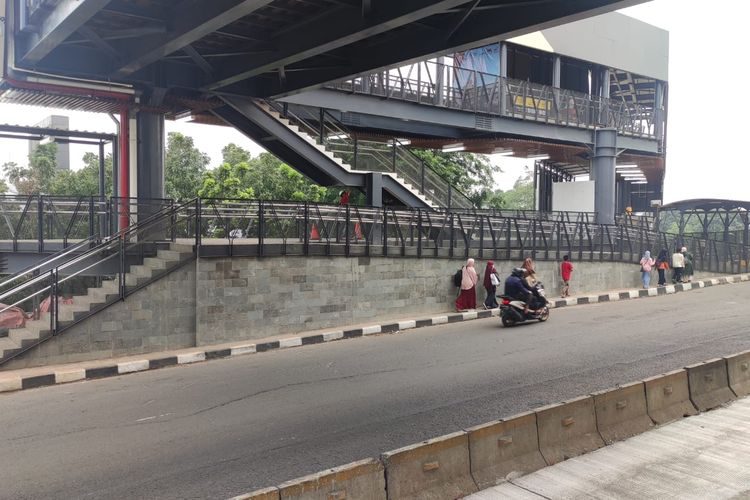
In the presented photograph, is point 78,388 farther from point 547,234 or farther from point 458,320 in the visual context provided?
point 547,234

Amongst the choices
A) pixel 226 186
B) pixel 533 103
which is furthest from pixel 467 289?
pixel 226 186

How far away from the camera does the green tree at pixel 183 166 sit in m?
35.4

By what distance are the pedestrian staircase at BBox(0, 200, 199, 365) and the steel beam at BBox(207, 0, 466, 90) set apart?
410 centimetres

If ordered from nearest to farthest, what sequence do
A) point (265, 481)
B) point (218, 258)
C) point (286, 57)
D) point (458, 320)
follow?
point (265, 481)
point (218, 258)
point (286, 57)
point (458, 320)

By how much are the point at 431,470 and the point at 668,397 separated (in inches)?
151

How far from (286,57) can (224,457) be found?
10433 millimetres

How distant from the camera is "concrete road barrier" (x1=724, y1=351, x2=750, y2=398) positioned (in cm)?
841

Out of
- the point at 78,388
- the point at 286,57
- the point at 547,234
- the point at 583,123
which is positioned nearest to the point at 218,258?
the point at 78,388

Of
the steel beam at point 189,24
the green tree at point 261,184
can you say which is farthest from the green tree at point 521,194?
the steel beam at point 189,24

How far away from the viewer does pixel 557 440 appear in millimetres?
6129

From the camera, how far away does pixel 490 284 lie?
57.0 ft

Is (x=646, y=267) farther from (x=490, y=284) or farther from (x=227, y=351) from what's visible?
(x=227, y=351)

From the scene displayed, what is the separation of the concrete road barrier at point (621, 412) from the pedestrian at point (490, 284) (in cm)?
1023

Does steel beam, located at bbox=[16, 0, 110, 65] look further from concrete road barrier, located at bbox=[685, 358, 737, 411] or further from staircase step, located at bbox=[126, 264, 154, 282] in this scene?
concrete road barrier, located at bbox=[685, 358, 737, 411]
